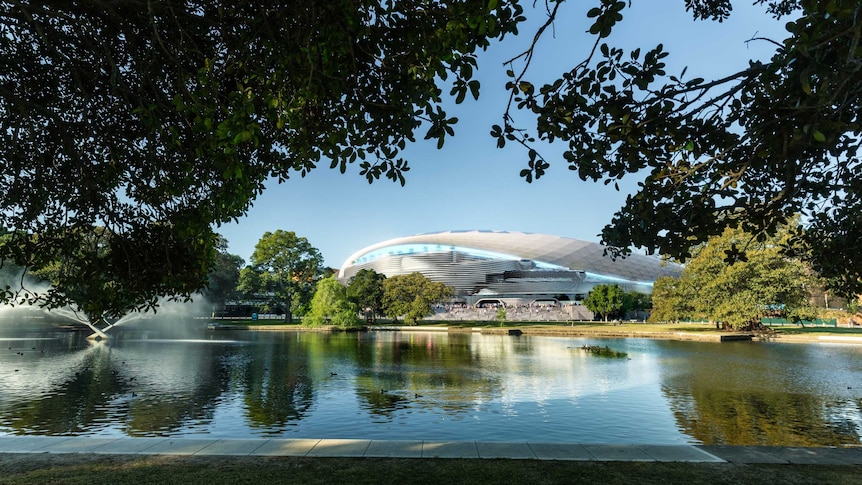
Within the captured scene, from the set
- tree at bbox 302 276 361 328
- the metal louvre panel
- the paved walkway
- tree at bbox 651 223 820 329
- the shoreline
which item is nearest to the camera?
the paved walkway

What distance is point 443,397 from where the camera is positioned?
52.2ft

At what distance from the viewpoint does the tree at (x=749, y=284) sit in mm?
39250

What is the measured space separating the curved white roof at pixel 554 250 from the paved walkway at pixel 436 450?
324 feet

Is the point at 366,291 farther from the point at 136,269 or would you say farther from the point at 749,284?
the point at 136,269

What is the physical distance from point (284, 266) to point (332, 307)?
13.8 meters

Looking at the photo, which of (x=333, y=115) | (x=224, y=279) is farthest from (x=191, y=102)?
(x=224, y=279)

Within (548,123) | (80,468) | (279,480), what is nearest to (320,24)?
(548,123)

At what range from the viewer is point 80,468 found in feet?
22.1

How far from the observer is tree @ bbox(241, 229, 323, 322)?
6512cm

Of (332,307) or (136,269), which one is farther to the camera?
(332,307)

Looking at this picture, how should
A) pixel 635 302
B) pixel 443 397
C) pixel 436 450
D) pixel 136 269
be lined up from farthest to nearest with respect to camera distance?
1. pixel 635 302
2. pixel 443 397
3. pixel 436 450
4. pixel 136 269

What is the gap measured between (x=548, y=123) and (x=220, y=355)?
28.0 metres

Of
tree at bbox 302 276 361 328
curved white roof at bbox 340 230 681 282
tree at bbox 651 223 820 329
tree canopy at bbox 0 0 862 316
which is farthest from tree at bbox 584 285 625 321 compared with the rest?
tree canopy at bbox 0 0 862 316

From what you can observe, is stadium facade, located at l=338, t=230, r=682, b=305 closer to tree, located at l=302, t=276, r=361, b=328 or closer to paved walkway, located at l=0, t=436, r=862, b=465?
tree, located at l=302, t=276, r=361, b=328
